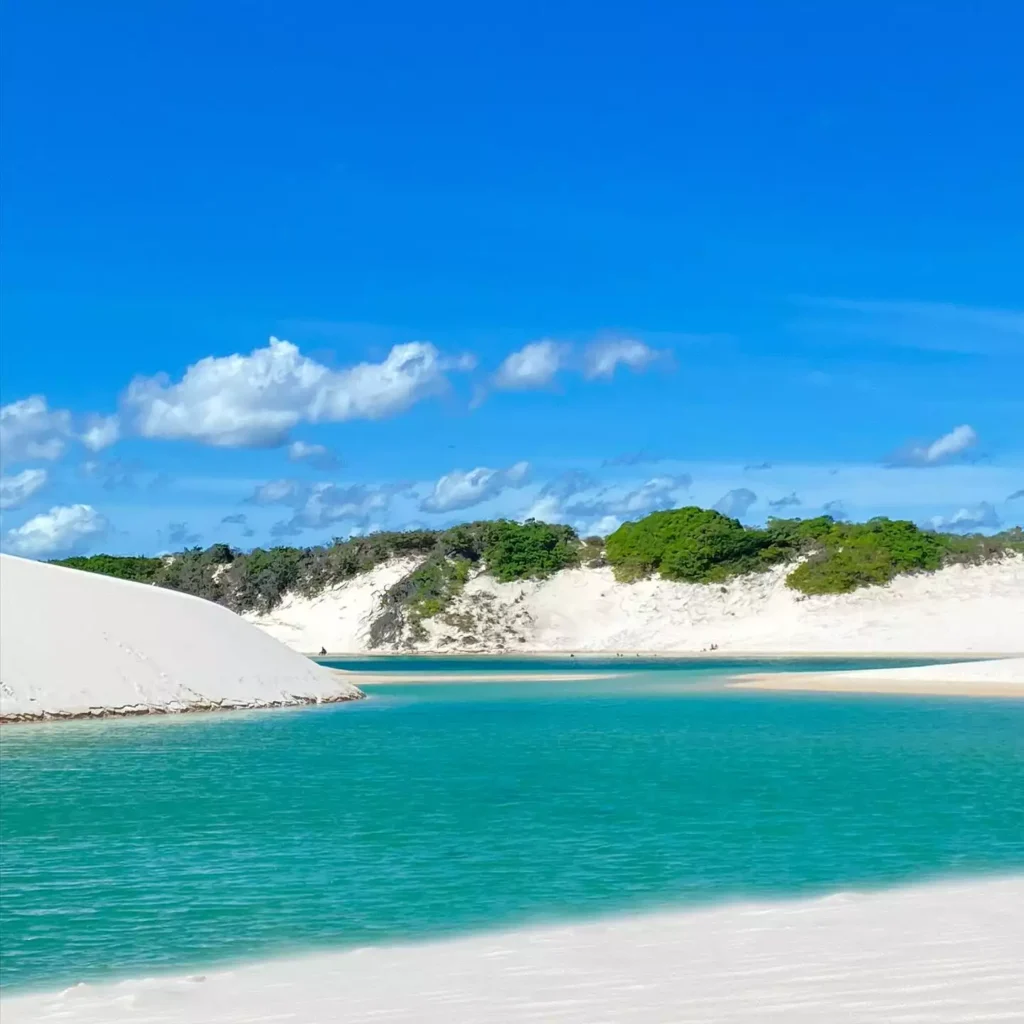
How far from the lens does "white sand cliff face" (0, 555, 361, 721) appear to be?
105 feet

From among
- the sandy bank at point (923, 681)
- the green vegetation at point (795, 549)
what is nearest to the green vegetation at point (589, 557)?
the green vegetation at point (795, 549)

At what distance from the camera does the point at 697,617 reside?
252ft

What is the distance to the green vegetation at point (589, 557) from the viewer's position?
7681cm

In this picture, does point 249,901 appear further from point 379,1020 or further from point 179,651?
point 179,651

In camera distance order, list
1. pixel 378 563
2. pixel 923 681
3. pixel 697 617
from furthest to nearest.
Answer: pixel 378 563, pixel 697 617, pixel 923 681

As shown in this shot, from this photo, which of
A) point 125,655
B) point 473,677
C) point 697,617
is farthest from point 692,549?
point 125,655

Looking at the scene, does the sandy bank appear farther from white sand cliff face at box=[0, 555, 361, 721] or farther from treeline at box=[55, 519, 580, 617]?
treeline at box=[55, 519, 580, 617]

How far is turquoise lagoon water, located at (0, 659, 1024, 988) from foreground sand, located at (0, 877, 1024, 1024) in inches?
36.2

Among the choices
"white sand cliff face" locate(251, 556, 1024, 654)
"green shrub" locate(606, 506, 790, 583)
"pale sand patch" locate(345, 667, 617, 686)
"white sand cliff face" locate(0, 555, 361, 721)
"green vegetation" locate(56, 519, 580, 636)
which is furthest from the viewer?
"green vegetation" locate(56, 519, 580, 636)

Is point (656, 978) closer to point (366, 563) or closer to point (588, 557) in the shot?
point (588, 557)

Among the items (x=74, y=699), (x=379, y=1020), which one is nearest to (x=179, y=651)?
(x=74, y=699)

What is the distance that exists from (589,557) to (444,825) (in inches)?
2742

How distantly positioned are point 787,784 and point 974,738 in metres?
7.34

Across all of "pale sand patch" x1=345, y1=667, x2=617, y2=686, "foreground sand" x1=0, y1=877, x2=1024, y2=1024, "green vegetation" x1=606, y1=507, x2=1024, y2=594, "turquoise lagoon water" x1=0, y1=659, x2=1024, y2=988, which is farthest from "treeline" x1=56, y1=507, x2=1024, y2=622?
"foreground sand" x1=0, y1=877, x2=1024, y2=1024
